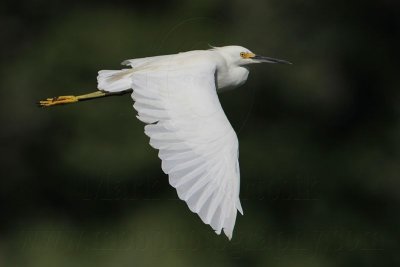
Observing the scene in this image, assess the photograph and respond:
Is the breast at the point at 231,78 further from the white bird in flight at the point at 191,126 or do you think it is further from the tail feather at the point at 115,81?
the tail feather at the point at 115,81

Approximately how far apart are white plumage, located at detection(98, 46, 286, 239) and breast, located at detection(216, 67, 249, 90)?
8 cm

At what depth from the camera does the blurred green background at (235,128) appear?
7.41m

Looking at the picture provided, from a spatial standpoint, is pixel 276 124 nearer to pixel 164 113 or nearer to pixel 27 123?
pixel 27 123

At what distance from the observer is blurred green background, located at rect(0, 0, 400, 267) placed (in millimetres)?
7406

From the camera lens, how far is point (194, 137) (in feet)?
12.7

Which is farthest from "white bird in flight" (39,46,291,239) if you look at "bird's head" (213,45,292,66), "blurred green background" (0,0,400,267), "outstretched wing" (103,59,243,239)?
"blurred green background" (0,0,400,267)

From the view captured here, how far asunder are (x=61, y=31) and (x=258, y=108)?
1.77m

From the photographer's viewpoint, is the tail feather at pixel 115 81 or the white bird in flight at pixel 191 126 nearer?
the white bird in flight at pixel 191 126

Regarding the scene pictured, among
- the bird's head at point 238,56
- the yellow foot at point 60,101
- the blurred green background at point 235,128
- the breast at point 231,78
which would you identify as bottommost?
the blurred green background at point 235,128

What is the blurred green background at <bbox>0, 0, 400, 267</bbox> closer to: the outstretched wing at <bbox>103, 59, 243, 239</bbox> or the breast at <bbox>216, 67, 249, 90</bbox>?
the breast at <bbox>216, 67, 249, 90</bbox>

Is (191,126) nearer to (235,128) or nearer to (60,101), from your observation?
(60,101)

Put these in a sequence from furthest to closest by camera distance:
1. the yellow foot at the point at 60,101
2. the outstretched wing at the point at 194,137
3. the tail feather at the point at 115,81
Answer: the yellow foot at the point at 60,101 → the tail feather at the point at 115,81 → the outstretched wing at the point at 194,137

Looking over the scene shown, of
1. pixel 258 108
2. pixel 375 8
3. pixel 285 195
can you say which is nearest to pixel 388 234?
pixel 285 195

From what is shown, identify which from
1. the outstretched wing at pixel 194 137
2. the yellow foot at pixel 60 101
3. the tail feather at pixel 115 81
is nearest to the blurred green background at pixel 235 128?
the yellow foot at pixel 60 101
